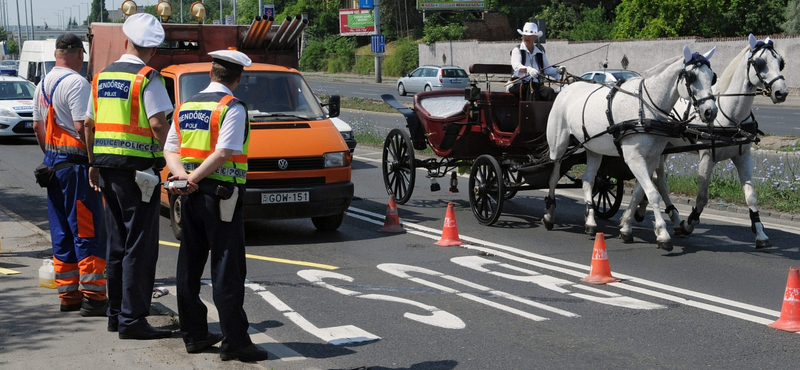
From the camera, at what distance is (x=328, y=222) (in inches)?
450

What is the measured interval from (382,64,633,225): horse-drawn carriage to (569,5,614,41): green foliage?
47.8m

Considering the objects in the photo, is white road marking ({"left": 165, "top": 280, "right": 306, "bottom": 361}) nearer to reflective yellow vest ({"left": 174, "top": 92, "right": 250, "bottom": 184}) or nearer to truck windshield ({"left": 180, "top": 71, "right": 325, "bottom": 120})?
reflective yellow vest ({"left": 174, "top": 92, "right": 250, "bottom": 184})

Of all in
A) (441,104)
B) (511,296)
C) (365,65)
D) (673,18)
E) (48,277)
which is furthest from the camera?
(365,65)

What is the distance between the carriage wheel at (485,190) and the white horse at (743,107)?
5.68 feet

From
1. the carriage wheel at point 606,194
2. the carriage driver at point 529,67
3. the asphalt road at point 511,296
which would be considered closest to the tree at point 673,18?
the asphalt road at point 511,296

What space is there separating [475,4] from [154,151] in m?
71.1

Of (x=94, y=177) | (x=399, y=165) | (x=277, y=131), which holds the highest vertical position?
(x=277, y=131)

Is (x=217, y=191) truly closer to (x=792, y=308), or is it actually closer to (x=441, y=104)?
(x=792, y=308)

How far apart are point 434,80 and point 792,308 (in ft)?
141

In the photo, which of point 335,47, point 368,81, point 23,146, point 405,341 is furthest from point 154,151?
point 335,47

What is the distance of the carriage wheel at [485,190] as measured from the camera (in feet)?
38.0

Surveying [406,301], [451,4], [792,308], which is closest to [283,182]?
[406,301]

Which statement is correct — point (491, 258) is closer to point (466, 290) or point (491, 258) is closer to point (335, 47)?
point (466, 290)

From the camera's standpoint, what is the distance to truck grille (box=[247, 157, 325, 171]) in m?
10.4
